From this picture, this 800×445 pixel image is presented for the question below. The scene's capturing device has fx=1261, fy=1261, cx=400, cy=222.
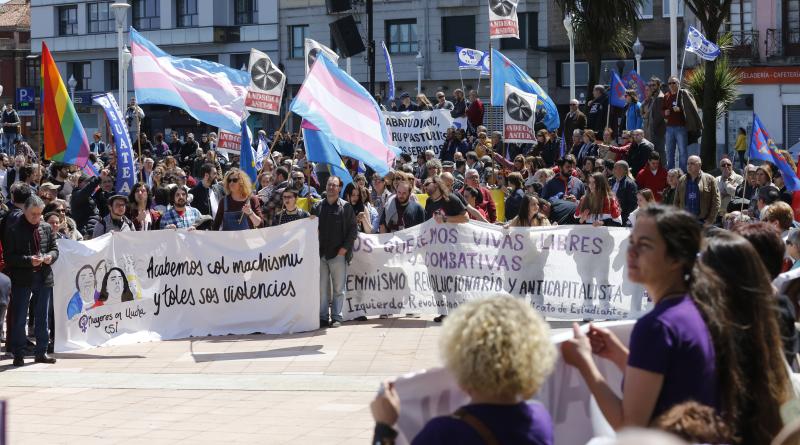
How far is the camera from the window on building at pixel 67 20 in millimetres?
66938

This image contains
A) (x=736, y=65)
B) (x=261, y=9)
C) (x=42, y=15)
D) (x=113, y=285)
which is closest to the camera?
(x=113, y=285)

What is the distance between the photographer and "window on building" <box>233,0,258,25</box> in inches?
2388

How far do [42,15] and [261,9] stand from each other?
15086 mm

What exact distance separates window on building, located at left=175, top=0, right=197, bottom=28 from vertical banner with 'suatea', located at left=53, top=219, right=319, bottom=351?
4969 cm

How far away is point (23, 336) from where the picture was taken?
468 inches

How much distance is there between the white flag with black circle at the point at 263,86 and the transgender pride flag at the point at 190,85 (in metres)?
0.30

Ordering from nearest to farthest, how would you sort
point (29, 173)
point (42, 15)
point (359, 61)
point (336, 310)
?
point (336, 310) → point (29, 173) → point (359, 61) → point (42, 15)

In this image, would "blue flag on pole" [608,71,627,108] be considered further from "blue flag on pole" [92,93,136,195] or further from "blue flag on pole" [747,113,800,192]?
"blue flag on pole" [92,93,136,195]

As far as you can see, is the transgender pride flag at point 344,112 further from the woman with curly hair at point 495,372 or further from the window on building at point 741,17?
the window on building at point 741,17

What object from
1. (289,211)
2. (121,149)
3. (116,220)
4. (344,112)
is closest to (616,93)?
(344,112)

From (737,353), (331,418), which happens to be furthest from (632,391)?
(331,418)

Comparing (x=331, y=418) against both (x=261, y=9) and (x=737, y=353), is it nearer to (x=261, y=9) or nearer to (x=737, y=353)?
(x=737, y=353)

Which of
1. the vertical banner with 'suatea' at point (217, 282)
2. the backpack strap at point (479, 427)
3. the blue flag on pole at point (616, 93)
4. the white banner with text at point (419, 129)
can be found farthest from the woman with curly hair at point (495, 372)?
the blue flag on pole at point (616, 93)

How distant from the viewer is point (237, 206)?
1427cm
